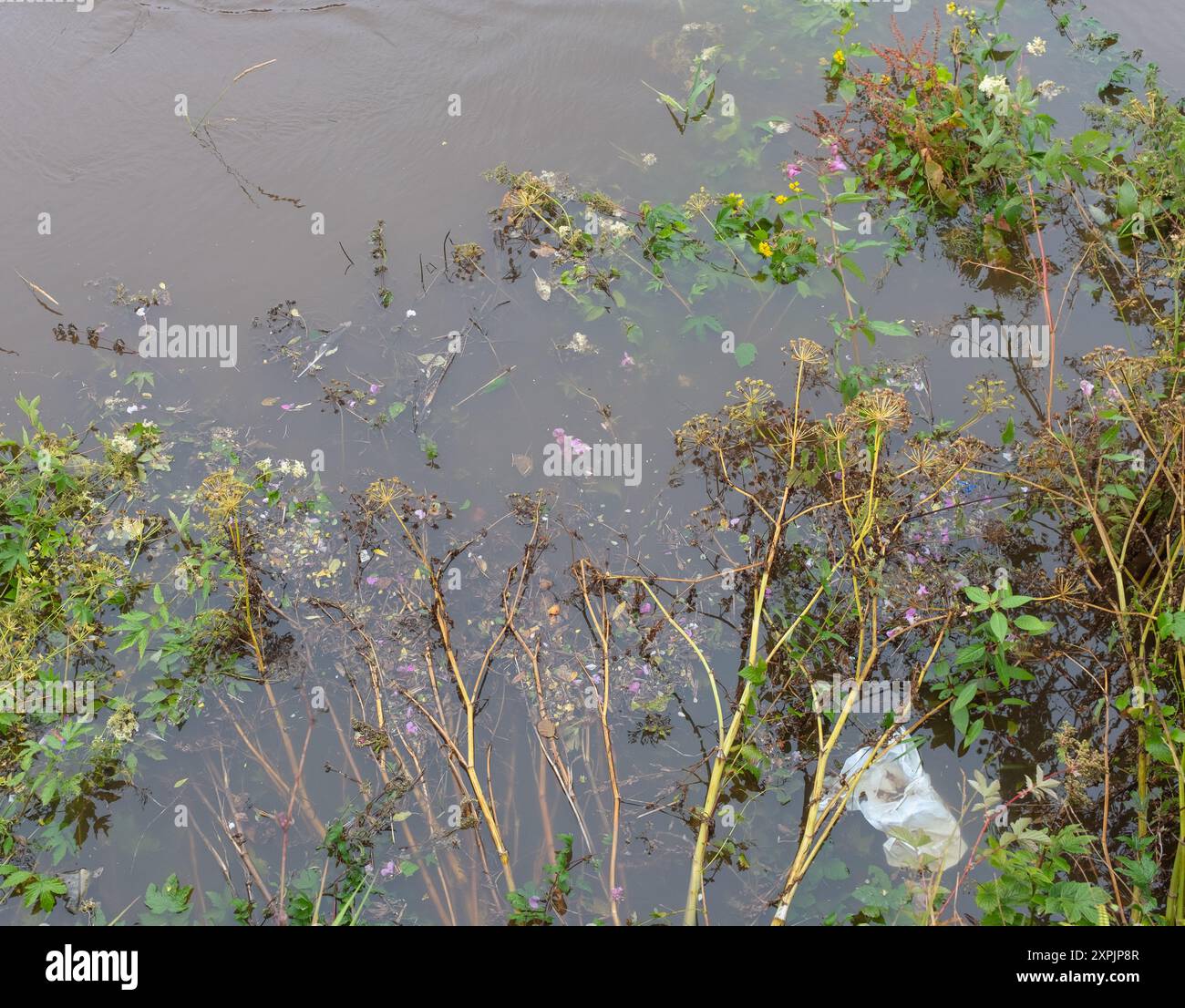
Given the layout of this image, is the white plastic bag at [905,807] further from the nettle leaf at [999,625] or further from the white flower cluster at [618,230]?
the white flower cluster at [618,230]

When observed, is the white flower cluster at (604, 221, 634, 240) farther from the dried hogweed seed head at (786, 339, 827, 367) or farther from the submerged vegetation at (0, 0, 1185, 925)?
the dried hogweed seed head at (786, 339, 827, 367)

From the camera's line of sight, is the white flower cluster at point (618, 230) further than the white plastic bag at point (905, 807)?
Yes

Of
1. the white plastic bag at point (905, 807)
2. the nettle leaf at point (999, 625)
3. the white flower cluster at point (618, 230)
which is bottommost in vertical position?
the white plastic bag at point (905, 807)

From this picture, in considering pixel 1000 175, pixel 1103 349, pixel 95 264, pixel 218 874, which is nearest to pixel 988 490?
pixel 1103 349

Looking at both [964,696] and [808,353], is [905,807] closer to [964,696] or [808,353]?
[964,696]

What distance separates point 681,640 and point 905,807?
43.4 inches

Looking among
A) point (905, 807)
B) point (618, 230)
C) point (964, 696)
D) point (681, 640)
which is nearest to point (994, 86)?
point (618, 230)

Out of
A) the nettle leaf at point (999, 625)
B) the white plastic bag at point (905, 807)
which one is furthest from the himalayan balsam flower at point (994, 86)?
the white plastic bag at point (905, 807)

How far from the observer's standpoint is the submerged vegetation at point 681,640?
11.5 ft

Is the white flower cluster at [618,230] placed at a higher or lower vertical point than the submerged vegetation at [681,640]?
higher

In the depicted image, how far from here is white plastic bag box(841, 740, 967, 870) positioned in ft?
11.4

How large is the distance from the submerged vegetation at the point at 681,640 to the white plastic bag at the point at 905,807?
4cm

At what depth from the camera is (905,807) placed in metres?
3.59
